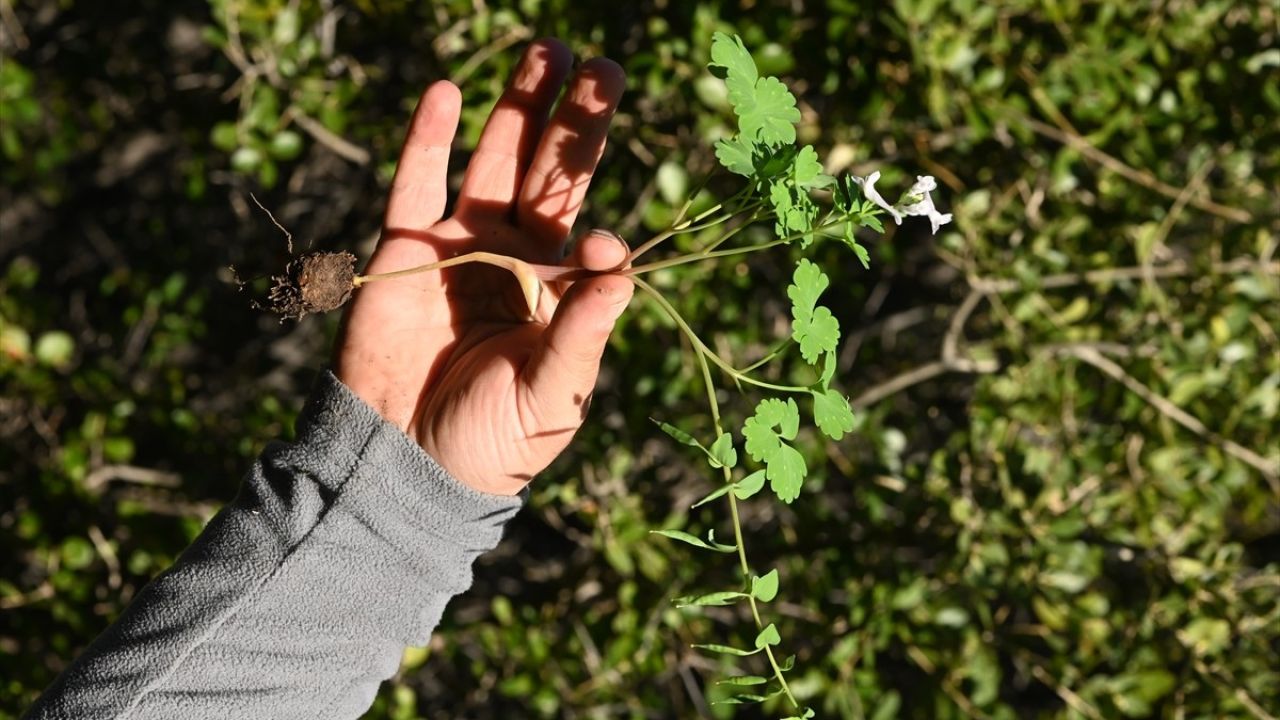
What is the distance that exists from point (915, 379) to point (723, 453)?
137cm

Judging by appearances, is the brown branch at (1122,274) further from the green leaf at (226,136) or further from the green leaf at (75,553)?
the green leaf at (75,553)

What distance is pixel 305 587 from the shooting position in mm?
1401

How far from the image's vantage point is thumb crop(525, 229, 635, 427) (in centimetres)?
123

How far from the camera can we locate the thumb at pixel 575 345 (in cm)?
123

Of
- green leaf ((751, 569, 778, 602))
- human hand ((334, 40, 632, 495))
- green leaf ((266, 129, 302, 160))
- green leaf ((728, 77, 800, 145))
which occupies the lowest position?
green leaf ((266, 129, 302, 160))

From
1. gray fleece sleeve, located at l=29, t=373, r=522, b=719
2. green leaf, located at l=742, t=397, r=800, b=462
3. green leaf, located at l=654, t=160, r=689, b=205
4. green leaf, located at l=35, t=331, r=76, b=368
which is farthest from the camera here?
green leaf, located at l=35, t=331, r=76, b=368

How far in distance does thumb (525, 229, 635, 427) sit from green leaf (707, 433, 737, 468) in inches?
6.9

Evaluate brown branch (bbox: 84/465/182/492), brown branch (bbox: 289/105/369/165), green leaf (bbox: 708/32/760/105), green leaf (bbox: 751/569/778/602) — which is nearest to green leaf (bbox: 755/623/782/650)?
green leaf (bbox: 751/569/778/602)

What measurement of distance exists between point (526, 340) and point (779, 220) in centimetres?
44

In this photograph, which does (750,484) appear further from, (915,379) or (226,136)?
(226,136)

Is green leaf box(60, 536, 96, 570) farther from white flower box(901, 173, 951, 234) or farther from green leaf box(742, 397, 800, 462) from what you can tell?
white flower box(901, 173, 951, 234)

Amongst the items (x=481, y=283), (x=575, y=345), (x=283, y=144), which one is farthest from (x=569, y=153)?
(x=283, y=144)

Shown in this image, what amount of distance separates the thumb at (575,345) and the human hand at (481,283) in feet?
0.09

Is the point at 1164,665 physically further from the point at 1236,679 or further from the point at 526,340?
the point at 526,340
